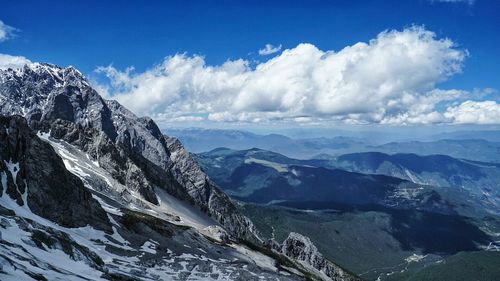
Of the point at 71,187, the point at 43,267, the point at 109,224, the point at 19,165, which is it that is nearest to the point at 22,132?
the point at 19,165

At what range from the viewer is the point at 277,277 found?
439ft

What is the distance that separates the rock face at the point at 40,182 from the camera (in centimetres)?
10088

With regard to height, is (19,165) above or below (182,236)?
above

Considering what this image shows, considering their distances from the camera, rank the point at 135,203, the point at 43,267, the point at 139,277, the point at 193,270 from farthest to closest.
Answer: the point at 135,203 < the point at 193,270 < the point at 139,277 < the point at 43,267

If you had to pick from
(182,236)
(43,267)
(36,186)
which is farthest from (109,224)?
(43,267)

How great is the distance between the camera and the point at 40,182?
4215 inches

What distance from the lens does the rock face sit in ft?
331

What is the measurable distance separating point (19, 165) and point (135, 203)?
269ft

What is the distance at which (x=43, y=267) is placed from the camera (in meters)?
64.9

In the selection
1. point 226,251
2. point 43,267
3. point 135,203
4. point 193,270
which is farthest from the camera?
point 135,203

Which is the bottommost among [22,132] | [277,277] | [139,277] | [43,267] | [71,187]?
[277,277]

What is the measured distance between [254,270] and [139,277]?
50215 millimetres

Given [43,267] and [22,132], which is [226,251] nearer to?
[22,132]

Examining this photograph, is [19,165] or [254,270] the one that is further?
[254,270]
